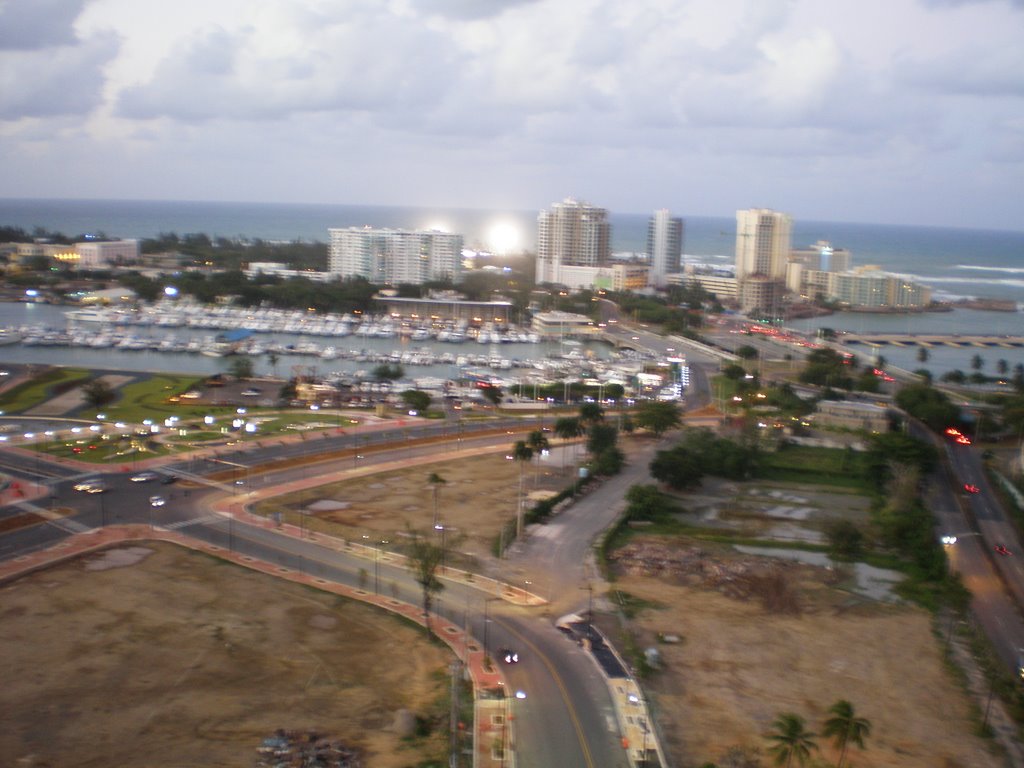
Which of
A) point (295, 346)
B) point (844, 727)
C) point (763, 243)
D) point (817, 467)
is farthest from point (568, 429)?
point (763, 243)

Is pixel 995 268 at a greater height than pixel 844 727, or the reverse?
pixel 995 268

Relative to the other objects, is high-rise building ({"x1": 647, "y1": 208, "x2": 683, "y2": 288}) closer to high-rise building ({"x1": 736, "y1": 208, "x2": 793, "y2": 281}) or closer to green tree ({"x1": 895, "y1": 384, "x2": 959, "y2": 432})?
high-rise building ({"x1": 736, "y1": 208, "x2": 793, "y2": 281})

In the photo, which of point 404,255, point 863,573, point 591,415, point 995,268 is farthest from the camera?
point 995,268

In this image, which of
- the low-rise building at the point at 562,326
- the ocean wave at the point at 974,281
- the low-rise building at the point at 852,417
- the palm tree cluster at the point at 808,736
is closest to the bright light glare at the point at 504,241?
the ocean wave at the point at 974,281

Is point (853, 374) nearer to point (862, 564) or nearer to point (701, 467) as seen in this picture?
point (701, 467)

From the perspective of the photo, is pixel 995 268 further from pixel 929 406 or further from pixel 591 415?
pixel 591 415
